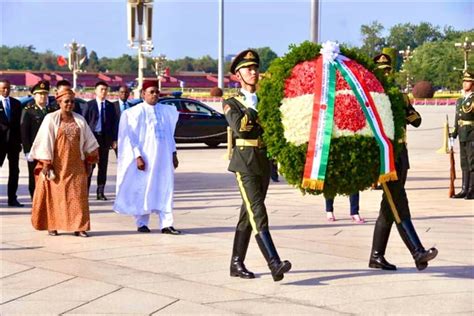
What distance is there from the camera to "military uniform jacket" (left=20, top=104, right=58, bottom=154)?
12.5 m

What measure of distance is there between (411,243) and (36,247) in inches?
145

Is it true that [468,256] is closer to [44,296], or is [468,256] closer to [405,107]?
[405,107]

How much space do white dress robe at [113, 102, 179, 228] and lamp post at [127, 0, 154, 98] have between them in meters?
33.9

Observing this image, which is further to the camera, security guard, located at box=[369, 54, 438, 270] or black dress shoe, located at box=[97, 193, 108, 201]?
black dress shoe, located at box=[97, 193, 108, 201]

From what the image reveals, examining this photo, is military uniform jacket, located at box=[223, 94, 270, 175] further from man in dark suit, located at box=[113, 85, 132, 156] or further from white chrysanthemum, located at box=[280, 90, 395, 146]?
man in dark suit, located at box=[113, 85, 132, 156]

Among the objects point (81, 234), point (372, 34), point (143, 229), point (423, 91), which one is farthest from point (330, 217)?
point (372, 34)

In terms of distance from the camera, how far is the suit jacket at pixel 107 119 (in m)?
14.0

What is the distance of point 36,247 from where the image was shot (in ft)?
31.3

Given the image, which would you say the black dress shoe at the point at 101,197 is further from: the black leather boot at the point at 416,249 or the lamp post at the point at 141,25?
the lamp post at the point at 141,25

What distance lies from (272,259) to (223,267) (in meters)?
0.99

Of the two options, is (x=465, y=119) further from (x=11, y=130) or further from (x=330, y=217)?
(x=11, y=130)

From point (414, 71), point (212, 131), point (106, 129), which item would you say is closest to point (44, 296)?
point (106, 129)

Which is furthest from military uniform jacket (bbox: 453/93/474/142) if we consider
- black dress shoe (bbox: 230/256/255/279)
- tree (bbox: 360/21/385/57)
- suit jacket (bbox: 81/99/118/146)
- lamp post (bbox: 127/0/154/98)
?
tree (bbox: 360/21/385/57)

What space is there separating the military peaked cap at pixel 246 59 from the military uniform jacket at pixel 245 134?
24 centimetres
